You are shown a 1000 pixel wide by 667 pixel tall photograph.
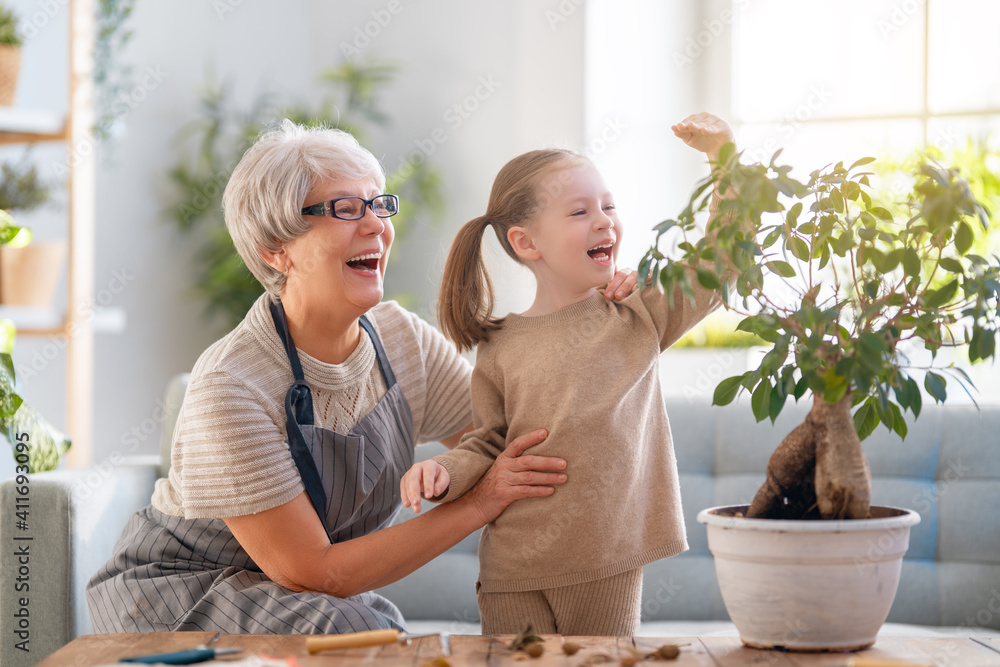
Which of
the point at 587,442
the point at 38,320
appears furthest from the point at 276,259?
the point at 38,320

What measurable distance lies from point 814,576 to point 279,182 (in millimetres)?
1047

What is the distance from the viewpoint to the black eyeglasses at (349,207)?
1544 mm

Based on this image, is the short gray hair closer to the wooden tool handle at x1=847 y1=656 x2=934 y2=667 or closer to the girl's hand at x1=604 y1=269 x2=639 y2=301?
the girl's hand at x1=604 y1=269 x2=639 y2=301

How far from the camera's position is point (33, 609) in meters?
1.74

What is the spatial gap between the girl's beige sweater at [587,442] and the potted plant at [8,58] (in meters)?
2.08

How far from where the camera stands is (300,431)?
1.47 meters

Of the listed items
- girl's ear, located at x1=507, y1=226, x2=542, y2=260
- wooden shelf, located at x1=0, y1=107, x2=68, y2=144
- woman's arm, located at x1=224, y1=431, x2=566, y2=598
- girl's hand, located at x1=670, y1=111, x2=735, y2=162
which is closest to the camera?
girl's hand, located at x1=670, y1=111, x2=735, y2=162

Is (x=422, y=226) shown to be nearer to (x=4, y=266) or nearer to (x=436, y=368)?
(x=4, y=266)

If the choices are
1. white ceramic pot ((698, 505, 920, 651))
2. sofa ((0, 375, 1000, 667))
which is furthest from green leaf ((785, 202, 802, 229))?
sofa ((0, 375, 1000, 667))

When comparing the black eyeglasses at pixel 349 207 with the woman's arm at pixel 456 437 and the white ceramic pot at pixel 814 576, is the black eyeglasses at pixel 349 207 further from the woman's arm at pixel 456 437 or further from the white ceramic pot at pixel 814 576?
the white ceramic pot at pixel 814 576

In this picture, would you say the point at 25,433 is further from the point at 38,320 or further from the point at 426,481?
the point at 426,481

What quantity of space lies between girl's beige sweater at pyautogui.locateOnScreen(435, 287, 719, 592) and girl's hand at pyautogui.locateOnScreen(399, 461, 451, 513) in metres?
0.03

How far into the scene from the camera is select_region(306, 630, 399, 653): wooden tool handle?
1047 mm

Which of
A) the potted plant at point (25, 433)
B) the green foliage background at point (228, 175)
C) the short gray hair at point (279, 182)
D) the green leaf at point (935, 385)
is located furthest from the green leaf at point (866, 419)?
the green foliage background at point (228, 175)
